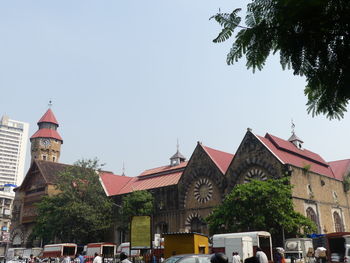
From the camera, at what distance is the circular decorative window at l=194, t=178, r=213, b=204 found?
141 ft

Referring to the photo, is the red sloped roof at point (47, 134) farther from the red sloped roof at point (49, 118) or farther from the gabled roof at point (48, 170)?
the gabled roof at point (48, 170)

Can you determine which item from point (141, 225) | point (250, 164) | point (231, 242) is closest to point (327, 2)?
point (141, 225)

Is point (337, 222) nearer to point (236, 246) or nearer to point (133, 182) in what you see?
point (236, 246)

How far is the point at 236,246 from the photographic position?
26.2 metres

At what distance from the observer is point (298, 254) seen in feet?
100

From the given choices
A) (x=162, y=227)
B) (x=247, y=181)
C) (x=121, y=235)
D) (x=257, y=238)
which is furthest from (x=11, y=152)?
(x=257, y=238)

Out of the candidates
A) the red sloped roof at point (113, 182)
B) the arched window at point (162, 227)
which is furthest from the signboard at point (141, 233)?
the red sloped roof at point (113, 182)

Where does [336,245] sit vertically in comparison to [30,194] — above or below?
below

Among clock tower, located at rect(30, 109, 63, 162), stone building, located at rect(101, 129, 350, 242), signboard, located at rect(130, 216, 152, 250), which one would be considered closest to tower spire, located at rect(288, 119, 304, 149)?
stone building, located at rect(101, 129, 350, 242)

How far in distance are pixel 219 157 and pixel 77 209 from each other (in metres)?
18.8

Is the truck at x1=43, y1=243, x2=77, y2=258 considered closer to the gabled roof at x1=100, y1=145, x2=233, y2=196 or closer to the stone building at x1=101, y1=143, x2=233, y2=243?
the stone building at x1=101, y1=143, x2=233, y2=243

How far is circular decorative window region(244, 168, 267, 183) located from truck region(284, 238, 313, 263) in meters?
7.91

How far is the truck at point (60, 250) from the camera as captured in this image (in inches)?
1686

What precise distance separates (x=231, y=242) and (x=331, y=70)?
2442 centimetres
